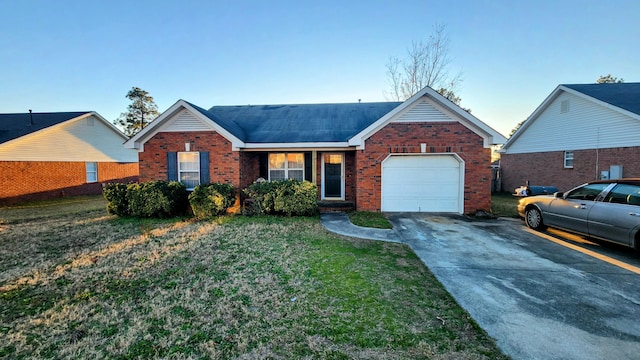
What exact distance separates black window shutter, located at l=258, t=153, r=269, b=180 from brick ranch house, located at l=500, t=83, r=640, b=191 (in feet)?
54.4

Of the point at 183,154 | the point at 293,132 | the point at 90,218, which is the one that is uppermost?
the point at 293,132

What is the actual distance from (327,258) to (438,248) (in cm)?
275

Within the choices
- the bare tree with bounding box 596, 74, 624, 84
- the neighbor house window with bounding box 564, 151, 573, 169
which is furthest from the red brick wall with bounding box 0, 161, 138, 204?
the bare tree with bounding box 596, 74, 624, 84

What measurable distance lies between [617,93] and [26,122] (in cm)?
3540

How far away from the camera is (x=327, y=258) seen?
5.47 meters

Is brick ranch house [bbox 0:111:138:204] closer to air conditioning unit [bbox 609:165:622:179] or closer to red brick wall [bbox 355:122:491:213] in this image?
red brick wall [bbox 355:122:491:213]

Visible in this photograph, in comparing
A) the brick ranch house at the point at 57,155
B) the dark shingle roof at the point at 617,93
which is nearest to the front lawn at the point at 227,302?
the brick ranch house at the point at 57,155

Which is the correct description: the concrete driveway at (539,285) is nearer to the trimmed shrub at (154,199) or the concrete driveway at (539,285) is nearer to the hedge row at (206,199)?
the hedge row at (206,199)

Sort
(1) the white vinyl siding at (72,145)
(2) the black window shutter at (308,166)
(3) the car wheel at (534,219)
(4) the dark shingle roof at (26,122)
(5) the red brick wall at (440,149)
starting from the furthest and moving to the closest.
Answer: (4) the dark shingle roof at (26,122)
(1) the white vinyl siding at (72,145)
(2) the black window shutter at (308,166)
(5) the red brick wall at (440,149)
(3) the car wheel at (534,219)

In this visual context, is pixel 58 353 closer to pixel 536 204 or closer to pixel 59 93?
pixel 536 204

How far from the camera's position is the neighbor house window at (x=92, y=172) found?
60.0 ft

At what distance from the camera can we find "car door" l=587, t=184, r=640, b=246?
5.34 metres

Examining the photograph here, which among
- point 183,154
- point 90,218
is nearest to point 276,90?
point 183,154

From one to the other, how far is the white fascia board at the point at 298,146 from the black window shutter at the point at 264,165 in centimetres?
118
